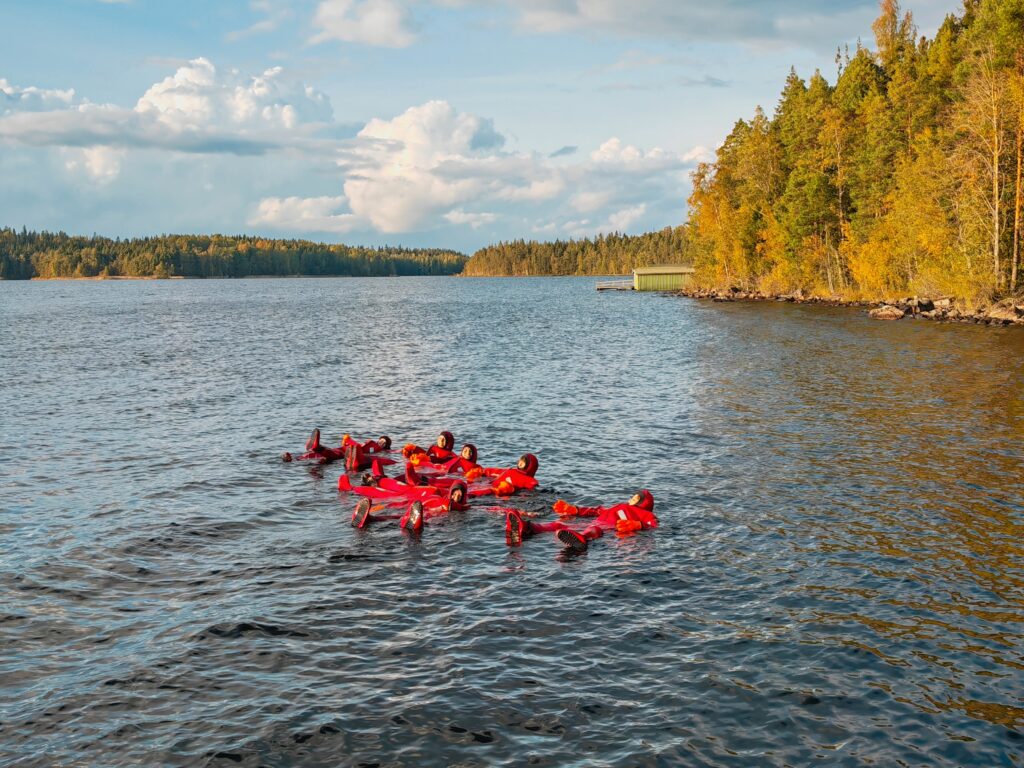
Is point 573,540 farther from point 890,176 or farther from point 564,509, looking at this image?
point 890,176

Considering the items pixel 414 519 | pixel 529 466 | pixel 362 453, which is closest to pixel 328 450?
pixel 362 453

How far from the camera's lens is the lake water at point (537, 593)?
12.9m

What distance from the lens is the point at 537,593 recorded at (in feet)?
60.2

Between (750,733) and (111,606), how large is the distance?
45.5 ft

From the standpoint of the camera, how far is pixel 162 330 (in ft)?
311

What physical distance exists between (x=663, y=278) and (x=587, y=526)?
163m

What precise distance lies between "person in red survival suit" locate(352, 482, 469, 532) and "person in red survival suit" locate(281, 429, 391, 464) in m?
6.38

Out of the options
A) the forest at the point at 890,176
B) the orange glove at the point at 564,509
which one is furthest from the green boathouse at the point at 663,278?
the orange glove at the point at 564,509

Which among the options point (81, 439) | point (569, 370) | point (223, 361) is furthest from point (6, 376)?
point (569, 370)

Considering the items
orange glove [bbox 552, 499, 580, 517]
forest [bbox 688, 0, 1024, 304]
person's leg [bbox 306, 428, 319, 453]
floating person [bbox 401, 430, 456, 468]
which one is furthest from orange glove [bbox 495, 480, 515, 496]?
forest [bbox 688, 0, 1024, 304]

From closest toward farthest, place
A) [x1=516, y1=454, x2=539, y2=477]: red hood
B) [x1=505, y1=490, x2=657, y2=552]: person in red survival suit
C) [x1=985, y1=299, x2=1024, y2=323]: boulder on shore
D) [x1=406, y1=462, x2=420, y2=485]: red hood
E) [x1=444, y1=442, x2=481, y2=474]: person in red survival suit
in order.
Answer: [x1=505, y1=490, x2=657, y2=552]: person in red survival suit → [x1=406, y1=462, x2=420, y2=485]: red hood → [x1=516, y1=454, x2=539, y2=477]: red hood → [x1=444, y1=442, x2=481, y2=474]: person in red survival suit → [x1=985, y1=299, x2=1024, y2=323]: boulder on shore

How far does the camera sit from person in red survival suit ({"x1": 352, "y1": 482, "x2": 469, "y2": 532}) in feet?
74.7

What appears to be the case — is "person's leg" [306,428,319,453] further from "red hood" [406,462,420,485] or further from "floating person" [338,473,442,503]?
"red hood" [406,462,420,485]

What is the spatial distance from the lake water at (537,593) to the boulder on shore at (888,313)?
3998 centimetres
